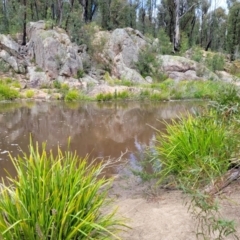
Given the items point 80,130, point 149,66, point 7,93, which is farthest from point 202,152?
point 149,66

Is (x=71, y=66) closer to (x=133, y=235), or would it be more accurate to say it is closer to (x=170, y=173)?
(x=170, y=173)

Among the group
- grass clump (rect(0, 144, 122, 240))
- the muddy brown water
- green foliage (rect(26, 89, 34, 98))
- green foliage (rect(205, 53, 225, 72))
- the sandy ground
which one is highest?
green foliage (rect(205, 53, 225, 72))

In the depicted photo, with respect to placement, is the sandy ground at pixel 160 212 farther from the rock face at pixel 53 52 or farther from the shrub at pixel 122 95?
the rock face at pixel 53 52

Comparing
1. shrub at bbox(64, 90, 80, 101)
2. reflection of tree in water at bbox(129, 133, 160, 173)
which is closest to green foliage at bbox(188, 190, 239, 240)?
reflection of tree in water at bbox(129, 133, 160, 173)

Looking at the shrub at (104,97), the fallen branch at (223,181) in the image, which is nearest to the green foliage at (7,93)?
the shrub at (104,97)

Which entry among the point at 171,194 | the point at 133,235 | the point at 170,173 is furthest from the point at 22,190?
the point at 170,173

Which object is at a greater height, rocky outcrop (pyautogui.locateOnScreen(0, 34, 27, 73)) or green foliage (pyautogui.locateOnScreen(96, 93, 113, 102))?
rocky outcrop (pyautogui.locateOnScreen(0, 34, 27, 73))

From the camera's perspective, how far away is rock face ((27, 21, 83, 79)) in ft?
66.3

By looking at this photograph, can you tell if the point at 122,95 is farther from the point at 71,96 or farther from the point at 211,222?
the point at 211,222

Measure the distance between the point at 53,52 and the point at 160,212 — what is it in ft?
63.5

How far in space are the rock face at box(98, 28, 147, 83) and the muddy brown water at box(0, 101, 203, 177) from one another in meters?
9.81

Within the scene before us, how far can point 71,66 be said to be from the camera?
20.2m

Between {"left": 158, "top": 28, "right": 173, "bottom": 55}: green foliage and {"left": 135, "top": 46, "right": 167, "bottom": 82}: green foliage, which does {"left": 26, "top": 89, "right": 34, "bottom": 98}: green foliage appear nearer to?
{"left": 135, "top": 46, "right": 167, "bottom": 82}: green foliage

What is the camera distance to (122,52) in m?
23.2
